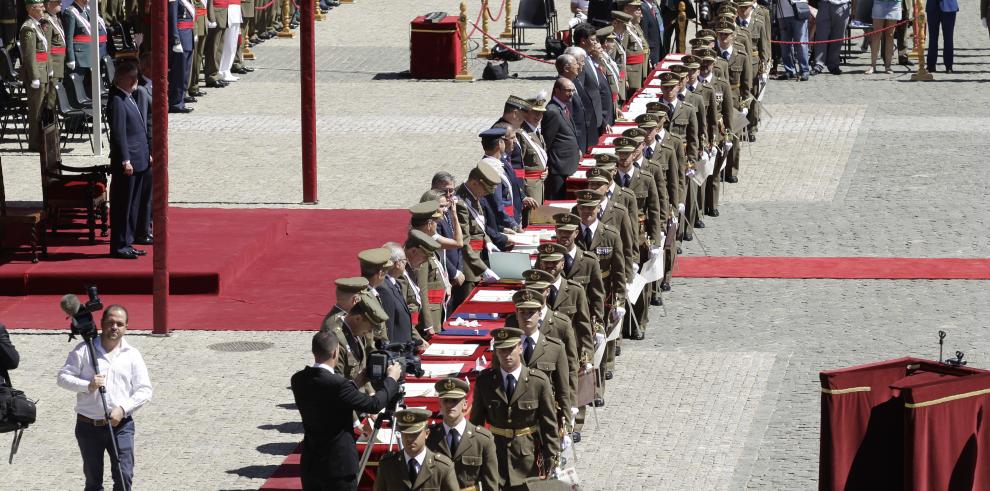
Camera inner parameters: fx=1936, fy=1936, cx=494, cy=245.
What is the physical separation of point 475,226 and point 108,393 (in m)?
4.65

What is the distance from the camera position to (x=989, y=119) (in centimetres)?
2684

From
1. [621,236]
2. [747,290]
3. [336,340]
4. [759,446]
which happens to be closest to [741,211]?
[747,290]

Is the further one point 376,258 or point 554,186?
point 554,186

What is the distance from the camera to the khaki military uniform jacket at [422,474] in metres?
10.7

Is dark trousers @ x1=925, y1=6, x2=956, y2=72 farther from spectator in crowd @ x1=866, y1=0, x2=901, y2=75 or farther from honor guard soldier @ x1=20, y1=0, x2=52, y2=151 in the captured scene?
honor guard soldier @ x1=20, y1=0, x2=52, y2=151

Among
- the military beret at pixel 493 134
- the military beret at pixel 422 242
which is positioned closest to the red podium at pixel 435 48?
the military beret at pixel 493 134

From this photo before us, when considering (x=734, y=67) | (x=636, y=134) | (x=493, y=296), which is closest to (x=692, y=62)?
(x=734, y=67)

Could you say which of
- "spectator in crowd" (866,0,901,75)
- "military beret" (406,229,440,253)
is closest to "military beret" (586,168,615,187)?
"military beret" (406,229,440,253)

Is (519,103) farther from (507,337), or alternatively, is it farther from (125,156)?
(507,337)

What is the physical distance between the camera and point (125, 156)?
18344 millimetres

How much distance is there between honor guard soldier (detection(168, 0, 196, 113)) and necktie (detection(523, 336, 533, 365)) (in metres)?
15.1

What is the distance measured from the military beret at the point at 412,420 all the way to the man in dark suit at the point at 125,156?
824 centimetres

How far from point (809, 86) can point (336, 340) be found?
63.3ft

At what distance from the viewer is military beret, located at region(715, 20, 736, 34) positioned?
23.0 meters
